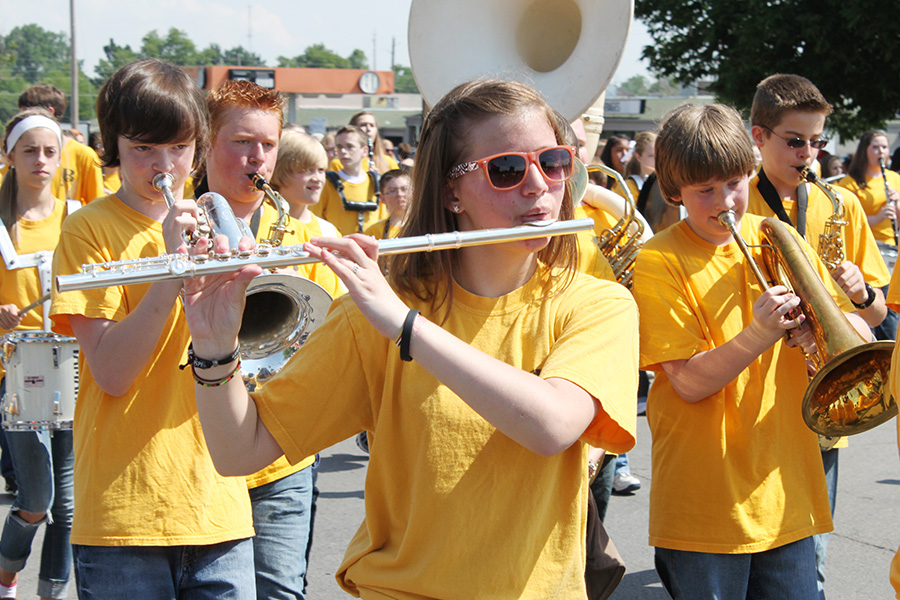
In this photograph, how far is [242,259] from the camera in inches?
66.6

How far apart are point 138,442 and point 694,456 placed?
4.57 ft

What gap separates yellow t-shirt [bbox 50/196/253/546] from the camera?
2.21 m

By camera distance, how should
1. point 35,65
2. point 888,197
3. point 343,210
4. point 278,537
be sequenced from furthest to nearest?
point 35,65 < point 888,197 < point 343,210 < point 278,537

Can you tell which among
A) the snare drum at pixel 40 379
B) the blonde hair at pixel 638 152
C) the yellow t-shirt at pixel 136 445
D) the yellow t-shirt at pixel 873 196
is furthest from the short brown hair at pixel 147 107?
the yellow t-shirt at pixel 873 196

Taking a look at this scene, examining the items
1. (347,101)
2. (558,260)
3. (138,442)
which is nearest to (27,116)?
(138,442)

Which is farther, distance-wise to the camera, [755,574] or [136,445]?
[755,574]

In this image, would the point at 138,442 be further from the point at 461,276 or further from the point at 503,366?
the point at 503,366

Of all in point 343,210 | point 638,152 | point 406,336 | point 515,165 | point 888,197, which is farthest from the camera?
point 888,197

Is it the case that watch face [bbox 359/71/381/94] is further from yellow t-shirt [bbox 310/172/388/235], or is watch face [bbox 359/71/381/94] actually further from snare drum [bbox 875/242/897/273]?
snare drum [bbox 875/242/897/273]

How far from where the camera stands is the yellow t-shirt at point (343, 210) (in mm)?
7285

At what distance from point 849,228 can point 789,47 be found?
1737cm

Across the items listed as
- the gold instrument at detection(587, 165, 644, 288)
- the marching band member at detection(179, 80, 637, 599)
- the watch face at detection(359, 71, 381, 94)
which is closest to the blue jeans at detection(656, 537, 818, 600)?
the marching band member at detection(179, 80, 637, 599)

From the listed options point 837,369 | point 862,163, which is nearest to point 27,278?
point 837,369

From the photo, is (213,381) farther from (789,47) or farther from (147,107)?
(789,47)
